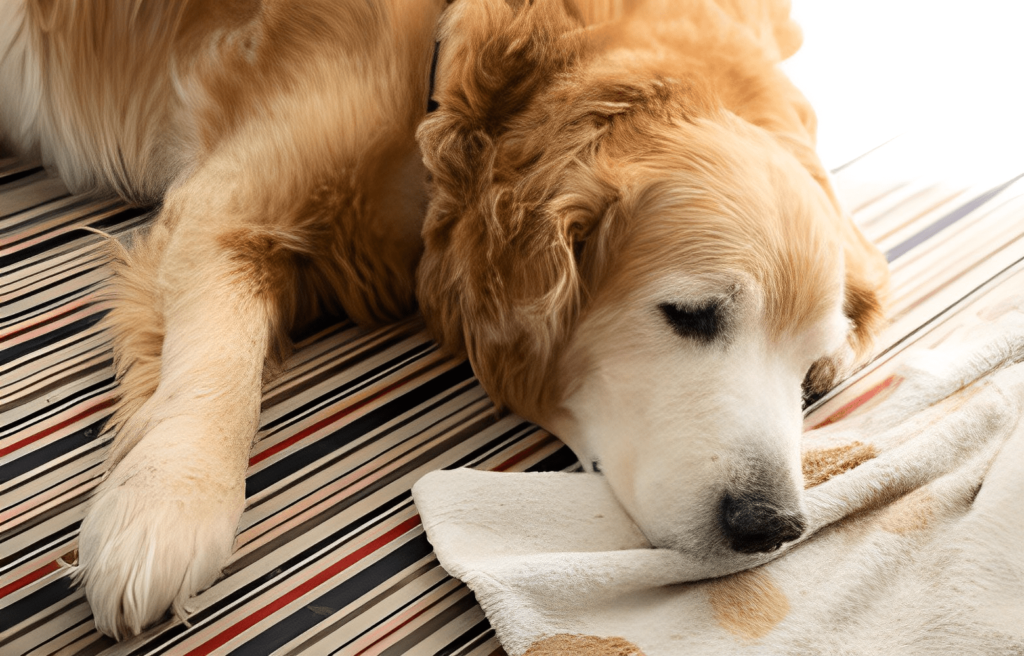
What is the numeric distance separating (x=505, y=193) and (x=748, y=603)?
661mm

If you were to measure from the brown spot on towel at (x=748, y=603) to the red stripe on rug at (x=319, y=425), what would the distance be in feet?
2.00

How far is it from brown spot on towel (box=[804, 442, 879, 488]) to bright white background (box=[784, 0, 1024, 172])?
3.13 feet

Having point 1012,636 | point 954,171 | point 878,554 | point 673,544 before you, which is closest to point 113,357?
point 673,544

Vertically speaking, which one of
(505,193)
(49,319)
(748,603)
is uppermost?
(505,193)

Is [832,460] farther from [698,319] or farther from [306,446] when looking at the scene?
[306,446]

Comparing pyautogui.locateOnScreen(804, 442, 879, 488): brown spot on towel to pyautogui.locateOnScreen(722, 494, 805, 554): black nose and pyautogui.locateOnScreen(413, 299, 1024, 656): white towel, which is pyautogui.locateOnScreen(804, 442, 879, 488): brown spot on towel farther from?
pyautogui.locateOnScreen(722, 494, 805, 554): black nose

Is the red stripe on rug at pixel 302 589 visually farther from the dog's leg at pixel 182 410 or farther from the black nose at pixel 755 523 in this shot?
the black nose at pixel 755 523

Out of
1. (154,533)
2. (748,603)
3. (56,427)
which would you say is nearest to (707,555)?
(748,603)

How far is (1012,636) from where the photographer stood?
1049 mm

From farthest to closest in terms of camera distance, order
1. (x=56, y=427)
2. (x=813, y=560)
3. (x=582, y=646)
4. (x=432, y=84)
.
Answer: (x=432, y=84), (x=56, y=427), (x=813, y=560), (x=582, y=646)

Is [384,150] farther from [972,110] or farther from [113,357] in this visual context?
[972,110]

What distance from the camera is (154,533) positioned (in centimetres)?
112

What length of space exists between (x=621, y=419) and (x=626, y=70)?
0.52 m

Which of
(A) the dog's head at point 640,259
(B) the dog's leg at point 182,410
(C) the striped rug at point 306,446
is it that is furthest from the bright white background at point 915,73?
(B) the dog's leg at point 182,410
